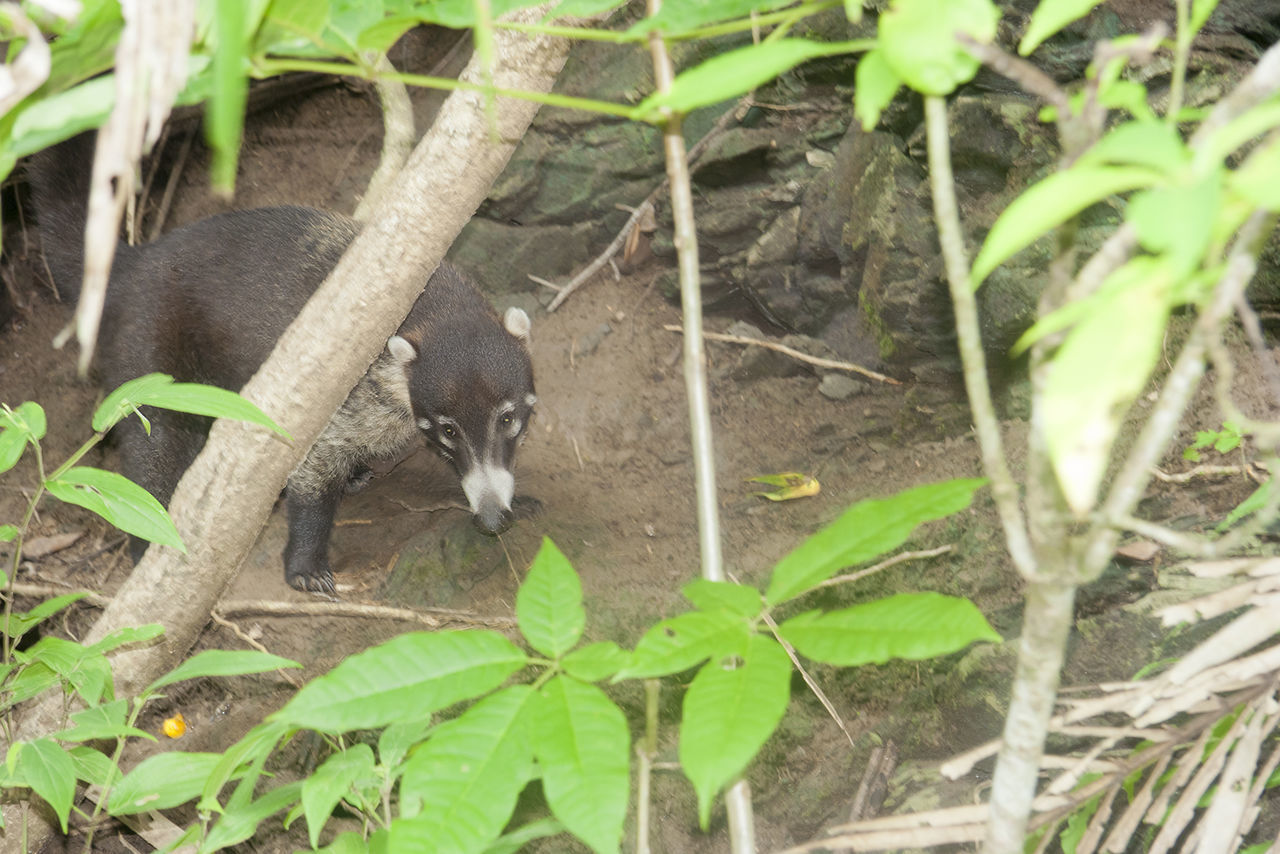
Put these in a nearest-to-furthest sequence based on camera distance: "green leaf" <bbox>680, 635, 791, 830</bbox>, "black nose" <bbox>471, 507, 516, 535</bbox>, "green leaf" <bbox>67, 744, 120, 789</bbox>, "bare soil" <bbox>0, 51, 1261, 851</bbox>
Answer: "green leaf" <bbox>680, 635, 791, 830</bbox> < "green leaf" <bbox>67, 744, 120, 789</bbox> < "bare soil" <bbox>0, 51, 1261, 851</bbox> < "black nose" <bbox>471, 507, 516, 535</bbox>

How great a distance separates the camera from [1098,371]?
23.7 inches

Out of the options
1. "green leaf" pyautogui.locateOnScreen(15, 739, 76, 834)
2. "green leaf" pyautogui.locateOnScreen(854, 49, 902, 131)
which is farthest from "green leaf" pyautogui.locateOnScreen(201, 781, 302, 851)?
"green leaf" pyautogui.locateOnScreen(854, 49, 902, 131)

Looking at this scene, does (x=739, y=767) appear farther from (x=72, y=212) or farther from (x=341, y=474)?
(x=72, y=212)

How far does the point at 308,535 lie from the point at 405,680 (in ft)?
12.4

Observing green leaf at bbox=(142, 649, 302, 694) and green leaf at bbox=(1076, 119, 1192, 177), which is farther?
green leaf at bbox=(142, 649, 302, 694)

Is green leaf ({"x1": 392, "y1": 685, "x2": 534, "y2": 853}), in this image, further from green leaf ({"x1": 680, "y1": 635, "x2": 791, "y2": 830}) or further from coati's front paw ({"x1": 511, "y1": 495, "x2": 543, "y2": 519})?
coati's front paw ({"x1": 511, "y1": 495, "x2": 543, "y2": 519})

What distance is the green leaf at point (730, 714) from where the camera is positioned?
88 cm

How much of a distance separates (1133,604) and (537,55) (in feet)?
6.46

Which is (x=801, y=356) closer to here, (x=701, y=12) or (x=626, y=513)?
(x=626, y=513)

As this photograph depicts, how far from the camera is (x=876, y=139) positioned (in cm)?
441

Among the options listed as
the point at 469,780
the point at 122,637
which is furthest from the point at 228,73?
the point at 122,637

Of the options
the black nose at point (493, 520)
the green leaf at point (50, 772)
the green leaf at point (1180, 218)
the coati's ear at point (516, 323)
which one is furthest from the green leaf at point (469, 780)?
the coati's ear at point (516, 323)

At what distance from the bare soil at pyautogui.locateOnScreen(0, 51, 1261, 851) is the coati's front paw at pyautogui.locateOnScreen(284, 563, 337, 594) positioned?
8 centimetres

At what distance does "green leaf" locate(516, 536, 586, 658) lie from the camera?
1093 millimetres
